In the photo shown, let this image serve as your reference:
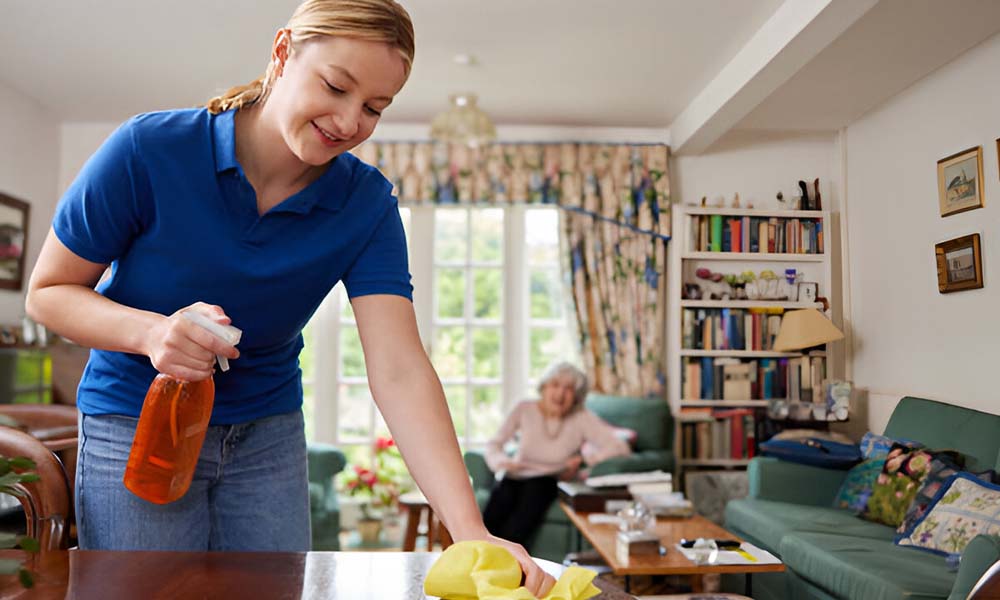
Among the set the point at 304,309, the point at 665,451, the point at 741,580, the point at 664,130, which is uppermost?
the point at 664,130

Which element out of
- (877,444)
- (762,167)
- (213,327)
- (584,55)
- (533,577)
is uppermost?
(584,55)

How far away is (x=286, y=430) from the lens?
42.3 inches

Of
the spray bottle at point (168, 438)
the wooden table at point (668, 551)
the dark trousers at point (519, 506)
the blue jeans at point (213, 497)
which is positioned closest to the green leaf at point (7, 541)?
the spray bottle at point (168, 438)

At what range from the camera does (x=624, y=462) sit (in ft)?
12.8

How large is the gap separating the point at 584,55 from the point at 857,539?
7.48ft

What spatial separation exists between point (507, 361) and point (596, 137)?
4.50 ft

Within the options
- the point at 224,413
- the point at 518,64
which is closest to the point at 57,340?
the point at 518,64

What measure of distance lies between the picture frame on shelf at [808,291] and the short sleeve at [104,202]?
2.38 metres

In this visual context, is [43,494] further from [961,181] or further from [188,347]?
[961,181]

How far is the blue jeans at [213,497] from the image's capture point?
94cm

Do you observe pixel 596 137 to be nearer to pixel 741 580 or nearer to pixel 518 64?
pixel 518 64

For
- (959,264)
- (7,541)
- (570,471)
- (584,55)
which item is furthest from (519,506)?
(7,541)

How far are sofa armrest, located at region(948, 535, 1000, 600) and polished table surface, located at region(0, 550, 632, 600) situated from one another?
1.35 m

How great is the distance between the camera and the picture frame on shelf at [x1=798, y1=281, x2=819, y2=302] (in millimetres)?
2787
